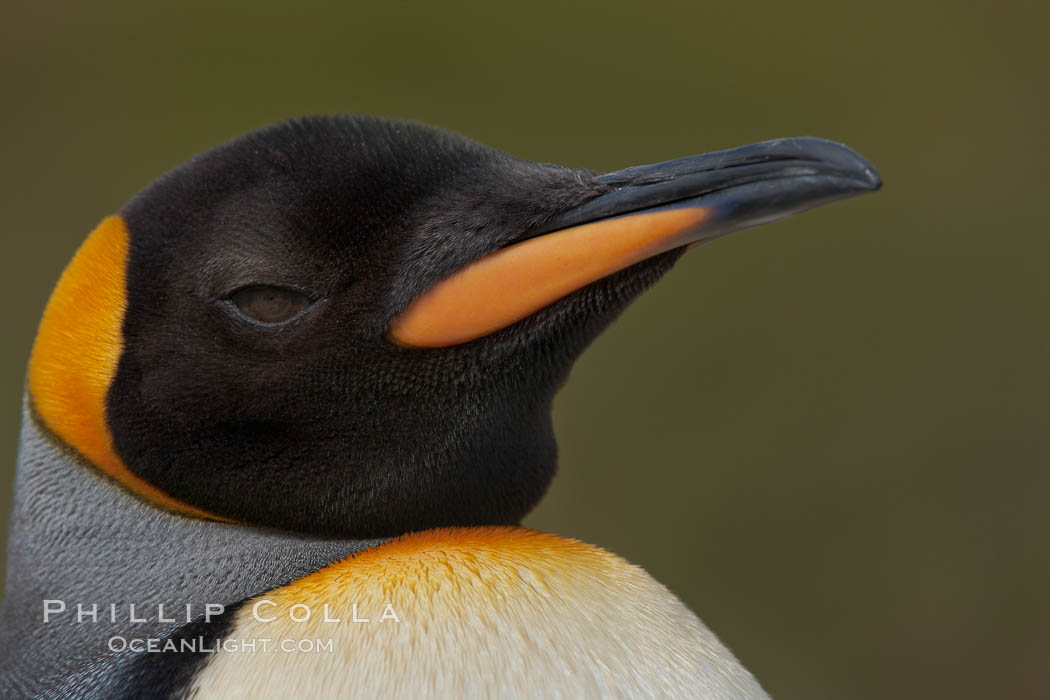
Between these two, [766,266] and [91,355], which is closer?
[91,355]

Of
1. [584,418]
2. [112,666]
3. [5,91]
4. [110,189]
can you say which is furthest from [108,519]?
[5,91]

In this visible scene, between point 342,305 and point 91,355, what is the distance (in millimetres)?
254

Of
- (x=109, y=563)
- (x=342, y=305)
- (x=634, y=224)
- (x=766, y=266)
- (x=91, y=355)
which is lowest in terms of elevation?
(x=109, y=563)

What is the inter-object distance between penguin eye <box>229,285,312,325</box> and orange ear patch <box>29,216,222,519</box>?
0.12m

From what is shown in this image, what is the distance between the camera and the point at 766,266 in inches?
169

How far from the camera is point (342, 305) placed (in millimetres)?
1129

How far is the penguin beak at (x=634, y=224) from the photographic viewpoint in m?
1.08

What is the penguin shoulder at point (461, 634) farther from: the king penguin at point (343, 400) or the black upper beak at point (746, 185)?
the black upper beak at point (746, 185)

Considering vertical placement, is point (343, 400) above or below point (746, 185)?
below

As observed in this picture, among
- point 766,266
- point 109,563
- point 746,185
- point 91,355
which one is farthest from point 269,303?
point 766,266

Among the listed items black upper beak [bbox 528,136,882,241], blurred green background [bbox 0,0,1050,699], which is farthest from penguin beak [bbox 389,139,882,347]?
blurred green background [bbox 0,0,1050,699]

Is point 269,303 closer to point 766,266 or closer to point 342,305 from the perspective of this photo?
point 342,305

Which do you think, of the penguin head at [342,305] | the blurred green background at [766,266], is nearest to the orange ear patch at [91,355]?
the penguin head at [342,305]

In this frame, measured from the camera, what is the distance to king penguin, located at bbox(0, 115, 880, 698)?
1088 mm
